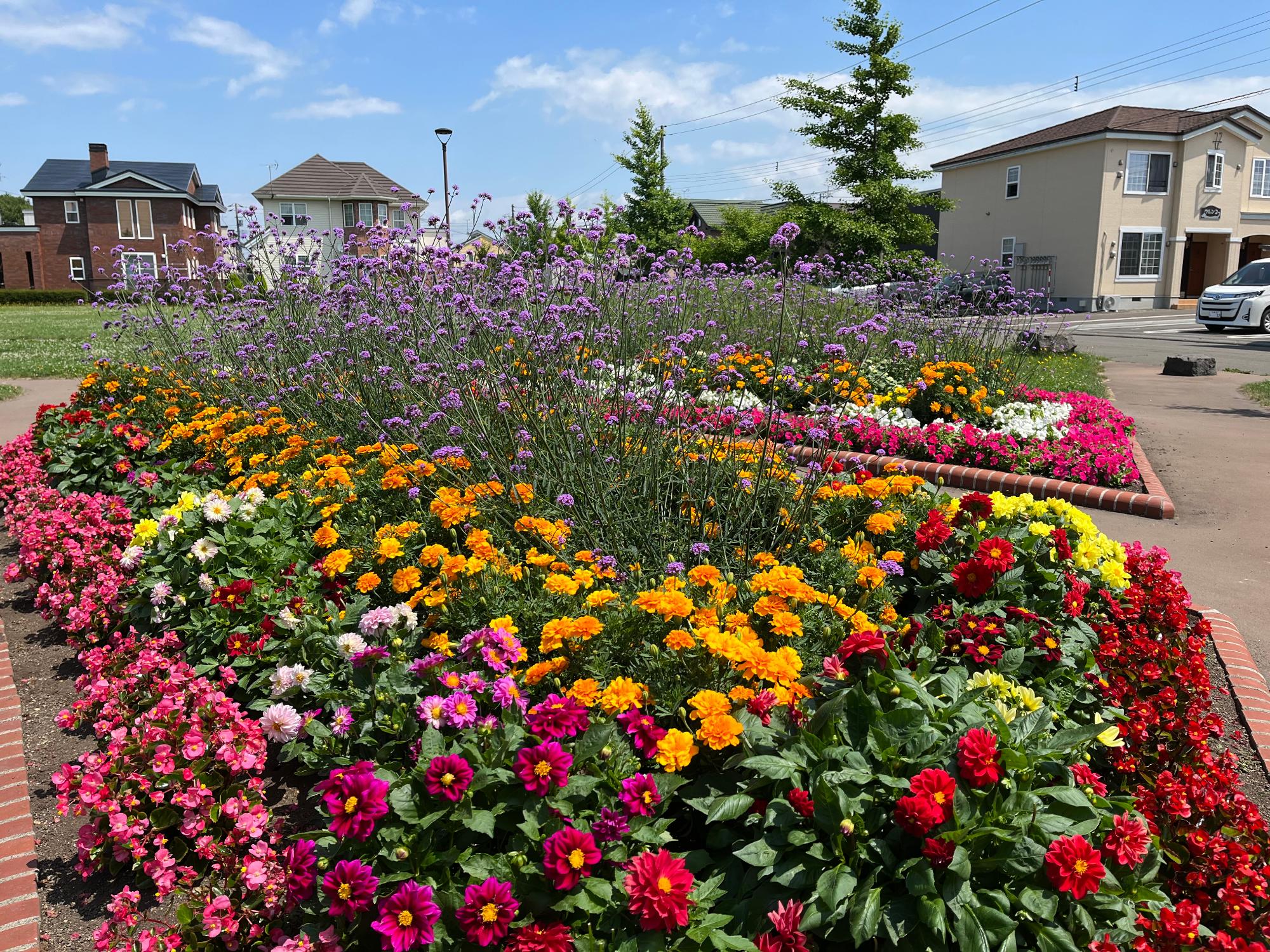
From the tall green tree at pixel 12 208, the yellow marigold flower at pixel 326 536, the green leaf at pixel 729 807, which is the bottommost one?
the green leaf at pixel 729 807

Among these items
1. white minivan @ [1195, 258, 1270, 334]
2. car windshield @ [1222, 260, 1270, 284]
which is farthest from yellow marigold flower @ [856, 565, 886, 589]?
car windshield @ [1222, 260, 1270, 284]

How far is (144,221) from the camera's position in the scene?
47812 millimetres

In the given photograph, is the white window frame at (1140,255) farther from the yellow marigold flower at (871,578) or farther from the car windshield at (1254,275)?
the yellow marigold flower at (871,578)

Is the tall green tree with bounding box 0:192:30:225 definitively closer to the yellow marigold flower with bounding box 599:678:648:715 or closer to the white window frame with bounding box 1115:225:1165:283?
the white window frame with bounding box 1115:225:1165:283

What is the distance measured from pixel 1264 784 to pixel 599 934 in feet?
7.51

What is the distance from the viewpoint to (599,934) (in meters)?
1.84

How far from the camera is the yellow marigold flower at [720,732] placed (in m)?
1.98

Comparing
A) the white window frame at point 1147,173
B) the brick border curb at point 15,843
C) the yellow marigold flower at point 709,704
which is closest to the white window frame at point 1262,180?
the white window frame at point 1147,173

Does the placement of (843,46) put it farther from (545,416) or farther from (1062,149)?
(545,416)

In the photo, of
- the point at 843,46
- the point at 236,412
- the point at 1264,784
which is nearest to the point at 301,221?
the point at 236,412

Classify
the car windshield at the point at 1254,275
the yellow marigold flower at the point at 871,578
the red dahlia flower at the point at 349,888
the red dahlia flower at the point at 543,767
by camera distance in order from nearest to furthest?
the red dahlia flower at the point at 349,888 < the red dahlia flower at the point at 543,767 < the yellow marigold flower at the point at 871,578 < the car windshield at the point at 1254,275

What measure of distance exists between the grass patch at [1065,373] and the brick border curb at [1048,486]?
Result: 2.80 meters

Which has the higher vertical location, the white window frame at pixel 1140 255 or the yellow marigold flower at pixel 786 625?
the white window frame at pixel 1140 255

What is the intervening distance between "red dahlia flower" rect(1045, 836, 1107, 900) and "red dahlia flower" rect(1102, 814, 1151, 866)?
6.5 inches
